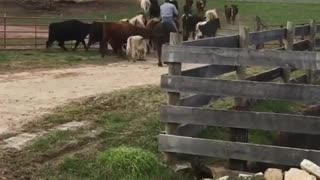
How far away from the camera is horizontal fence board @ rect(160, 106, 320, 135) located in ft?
22.2

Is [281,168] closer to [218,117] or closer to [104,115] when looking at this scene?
[218,117]

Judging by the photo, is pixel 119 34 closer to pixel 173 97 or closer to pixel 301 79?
pixel 301 79

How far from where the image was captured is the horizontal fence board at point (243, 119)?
22.2 feet

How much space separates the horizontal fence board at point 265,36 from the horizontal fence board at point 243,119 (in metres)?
2.15

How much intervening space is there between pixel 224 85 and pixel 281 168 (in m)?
1.04

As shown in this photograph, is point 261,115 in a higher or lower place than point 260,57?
lower

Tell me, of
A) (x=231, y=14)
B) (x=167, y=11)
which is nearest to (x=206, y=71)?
(x=167, y=11)

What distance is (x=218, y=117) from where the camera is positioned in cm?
710

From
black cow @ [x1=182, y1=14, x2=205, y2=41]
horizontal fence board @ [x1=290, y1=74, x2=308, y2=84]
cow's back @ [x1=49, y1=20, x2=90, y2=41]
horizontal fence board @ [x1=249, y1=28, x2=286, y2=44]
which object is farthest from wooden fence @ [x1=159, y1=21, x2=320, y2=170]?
black cow @ [x1=182, y1=14, x2=205, y2=41]

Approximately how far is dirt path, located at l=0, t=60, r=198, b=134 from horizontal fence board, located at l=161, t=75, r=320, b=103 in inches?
112

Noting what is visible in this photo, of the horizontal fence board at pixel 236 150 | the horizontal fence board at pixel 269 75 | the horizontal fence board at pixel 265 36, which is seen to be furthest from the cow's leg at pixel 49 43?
the horizontal fence board at pixel 236 150

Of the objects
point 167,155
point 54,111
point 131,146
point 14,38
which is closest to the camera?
point 167,155

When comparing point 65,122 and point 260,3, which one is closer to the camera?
point 65,122

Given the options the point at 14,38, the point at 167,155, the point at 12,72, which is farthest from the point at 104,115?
the point at 14,38
